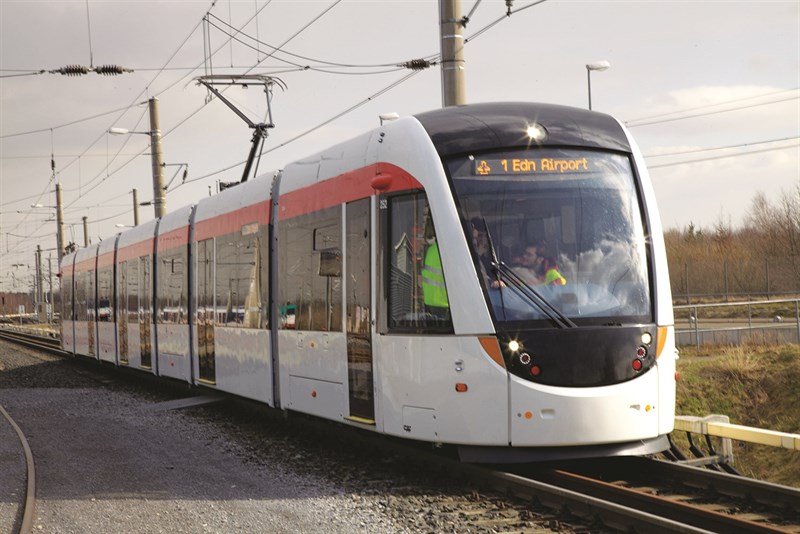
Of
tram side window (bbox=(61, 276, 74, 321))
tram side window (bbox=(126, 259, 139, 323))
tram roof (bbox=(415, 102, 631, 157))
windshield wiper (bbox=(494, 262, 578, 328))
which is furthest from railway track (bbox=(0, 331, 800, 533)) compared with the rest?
tram side window (bbox=(61, 276, 74, 321))

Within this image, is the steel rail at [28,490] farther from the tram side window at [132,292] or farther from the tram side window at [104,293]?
Result: the tram side window at [104,293]

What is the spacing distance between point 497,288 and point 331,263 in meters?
2.70

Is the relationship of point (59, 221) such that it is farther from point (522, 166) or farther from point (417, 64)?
point (522, 166)

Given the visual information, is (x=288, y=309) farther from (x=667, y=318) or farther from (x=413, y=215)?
(x=667, y=318)

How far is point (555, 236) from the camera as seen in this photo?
9.42 meters

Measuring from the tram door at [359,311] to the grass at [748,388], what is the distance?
11.9m

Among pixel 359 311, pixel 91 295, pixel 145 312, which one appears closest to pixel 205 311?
pixel 145 312

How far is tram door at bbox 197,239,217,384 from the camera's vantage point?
17.0 m

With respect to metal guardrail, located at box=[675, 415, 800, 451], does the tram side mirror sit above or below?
above

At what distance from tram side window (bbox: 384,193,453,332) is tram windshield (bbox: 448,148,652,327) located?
0.42 m

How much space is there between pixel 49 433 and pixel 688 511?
33.1ft

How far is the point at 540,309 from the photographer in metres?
9.21

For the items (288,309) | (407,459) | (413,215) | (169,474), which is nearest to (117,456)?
(169,474)

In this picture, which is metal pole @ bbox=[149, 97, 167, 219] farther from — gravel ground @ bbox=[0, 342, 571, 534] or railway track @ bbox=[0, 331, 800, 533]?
railway track @ bbox=[0, 331, 800, 533]
